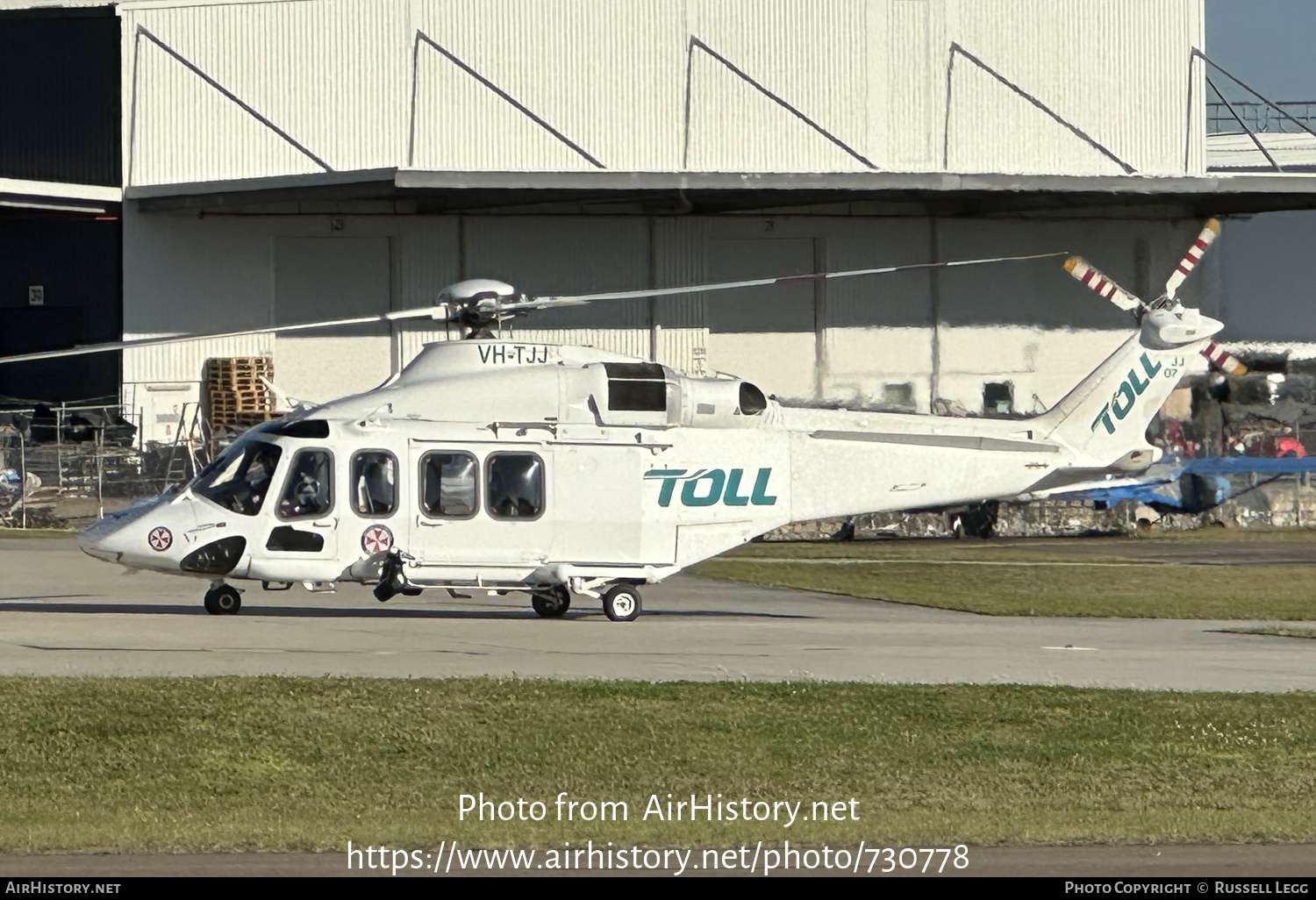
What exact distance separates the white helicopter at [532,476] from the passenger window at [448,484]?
0.02 meters

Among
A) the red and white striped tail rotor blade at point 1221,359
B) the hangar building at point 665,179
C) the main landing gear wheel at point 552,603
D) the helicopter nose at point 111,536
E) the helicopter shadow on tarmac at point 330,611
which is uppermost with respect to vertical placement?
the hangar building at point 665,179

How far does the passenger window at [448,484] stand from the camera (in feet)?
61.3

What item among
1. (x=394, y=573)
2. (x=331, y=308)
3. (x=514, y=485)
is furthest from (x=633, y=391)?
(x=331, y=308)

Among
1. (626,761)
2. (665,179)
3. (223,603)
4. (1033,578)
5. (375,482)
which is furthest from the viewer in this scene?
(665,179)

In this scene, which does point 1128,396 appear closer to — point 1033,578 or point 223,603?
point 1033,578

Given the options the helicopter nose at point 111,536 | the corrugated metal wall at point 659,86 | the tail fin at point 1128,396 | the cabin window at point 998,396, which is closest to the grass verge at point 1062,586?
the tail fin at point 1128,396

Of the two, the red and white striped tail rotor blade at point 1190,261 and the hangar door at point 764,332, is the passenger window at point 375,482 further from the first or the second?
the hangar door at point 764,332

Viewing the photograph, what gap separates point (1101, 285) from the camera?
2245 cm

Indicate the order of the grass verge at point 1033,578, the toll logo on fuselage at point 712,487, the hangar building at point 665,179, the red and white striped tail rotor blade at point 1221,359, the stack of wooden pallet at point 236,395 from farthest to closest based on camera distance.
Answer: the hangar building at point 665,179, the stack of wooden pallet at point 236,395, the grass verge at point 1033,578, the red and white striped tail rotor blade at point 1221,359, the toll logo on fuselage at point 712,487

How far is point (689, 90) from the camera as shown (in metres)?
42.1

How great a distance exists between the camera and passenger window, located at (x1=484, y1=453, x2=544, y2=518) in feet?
61.8

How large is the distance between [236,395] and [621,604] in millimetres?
23412

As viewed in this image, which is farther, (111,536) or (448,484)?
(448,484)

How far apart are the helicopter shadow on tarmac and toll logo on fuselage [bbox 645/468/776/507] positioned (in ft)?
6.67
